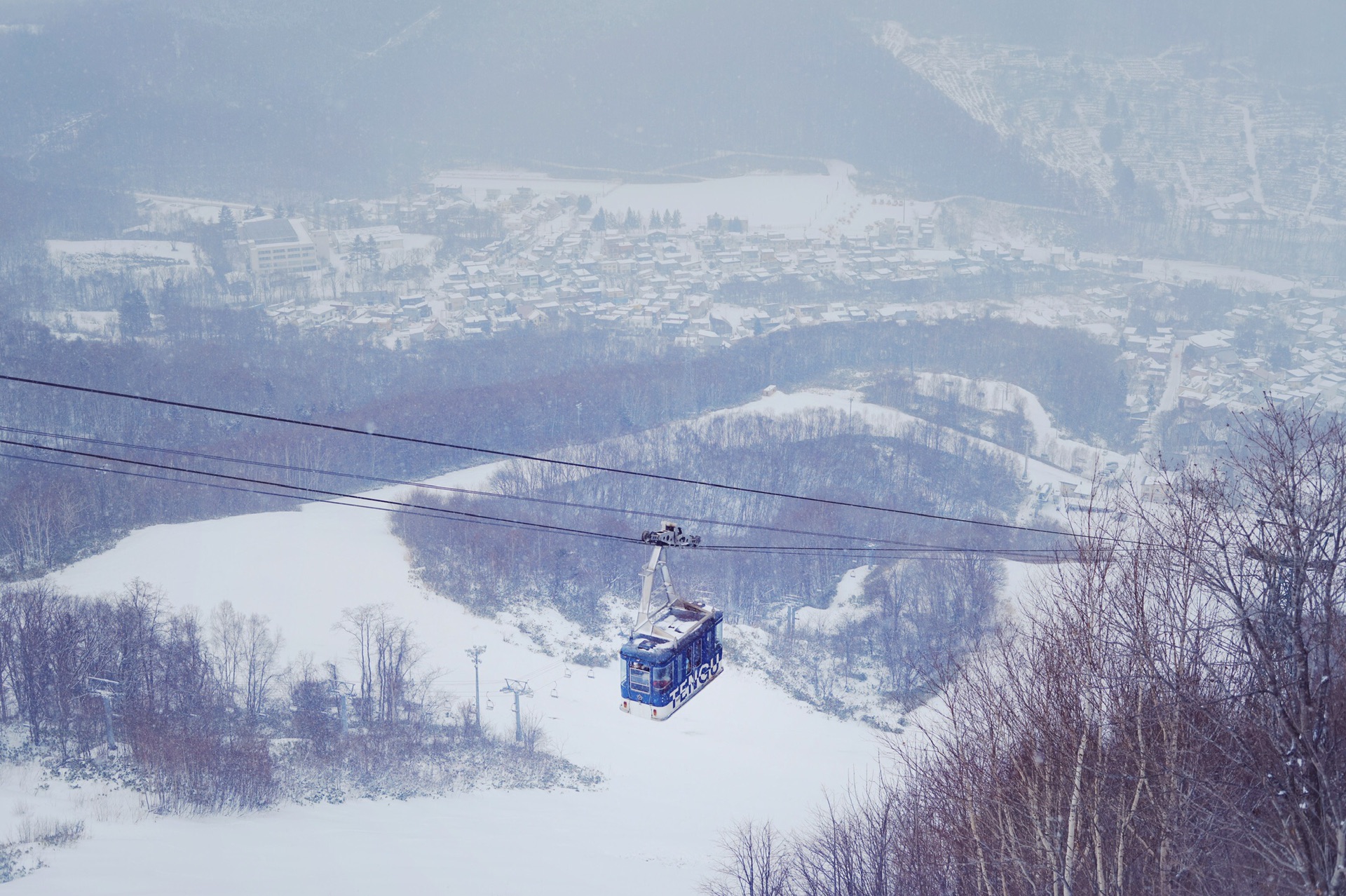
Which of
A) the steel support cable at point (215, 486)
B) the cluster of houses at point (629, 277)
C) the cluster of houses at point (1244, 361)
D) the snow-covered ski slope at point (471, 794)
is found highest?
the cluster of houses at point (629, 277)

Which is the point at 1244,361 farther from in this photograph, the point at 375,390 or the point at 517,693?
the point at 517,693

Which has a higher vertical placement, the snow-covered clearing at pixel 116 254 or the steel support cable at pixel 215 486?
the snow-covered clearing at pixel 116 254

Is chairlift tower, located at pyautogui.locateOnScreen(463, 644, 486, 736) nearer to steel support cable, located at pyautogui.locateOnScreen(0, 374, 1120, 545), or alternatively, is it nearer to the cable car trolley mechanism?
steel support cable, located at pyautogui.locateOnScreen(0, 374, 1120, 545)

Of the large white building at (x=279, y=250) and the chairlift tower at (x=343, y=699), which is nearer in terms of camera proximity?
the chairlift tower at (x=343, y=699)

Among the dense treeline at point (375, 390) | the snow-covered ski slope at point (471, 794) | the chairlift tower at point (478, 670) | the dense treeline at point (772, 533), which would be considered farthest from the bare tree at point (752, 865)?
the dense treeline at point (375, 390)

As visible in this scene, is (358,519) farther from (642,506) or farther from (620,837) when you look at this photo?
(620,837)

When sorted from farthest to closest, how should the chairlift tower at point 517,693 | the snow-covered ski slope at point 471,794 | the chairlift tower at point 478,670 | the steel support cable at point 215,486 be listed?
the steel support cable at point 215,486 → the chairlift tower at point 478,670 → the chairlift tower at point 517,693 → the snow-covered ski slope at point 471,794

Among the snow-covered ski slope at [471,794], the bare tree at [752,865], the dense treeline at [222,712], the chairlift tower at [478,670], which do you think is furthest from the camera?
the chairlift tower at [478,670]

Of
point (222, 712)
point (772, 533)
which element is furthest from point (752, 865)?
point (772, 533)

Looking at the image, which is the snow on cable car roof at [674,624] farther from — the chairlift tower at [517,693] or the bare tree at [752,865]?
the chairlift tower at [517,693]
